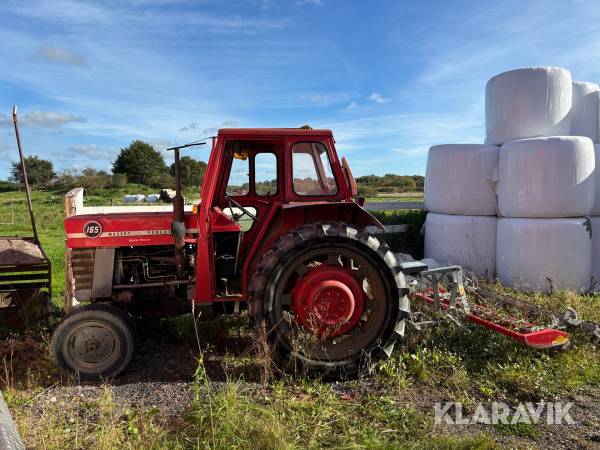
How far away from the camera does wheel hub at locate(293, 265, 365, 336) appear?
379 centimetres

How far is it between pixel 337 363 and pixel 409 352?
0.80 meters

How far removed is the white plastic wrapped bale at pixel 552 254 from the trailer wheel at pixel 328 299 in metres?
3.22

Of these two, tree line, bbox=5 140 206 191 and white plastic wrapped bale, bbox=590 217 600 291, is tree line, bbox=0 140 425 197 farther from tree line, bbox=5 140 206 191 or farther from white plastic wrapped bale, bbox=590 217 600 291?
white plastic wrapped bale, bbox=590 217 600 291

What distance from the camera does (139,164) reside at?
116ft

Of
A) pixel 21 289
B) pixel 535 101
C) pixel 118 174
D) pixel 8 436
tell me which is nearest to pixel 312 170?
pixel 8 436

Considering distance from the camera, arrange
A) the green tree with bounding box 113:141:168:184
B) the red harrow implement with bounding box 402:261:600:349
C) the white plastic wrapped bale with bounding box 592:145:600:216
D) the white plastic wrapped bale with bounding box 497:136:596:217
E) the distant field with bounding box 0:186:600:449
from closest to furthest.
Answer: the distant field with bounding box 0:186:600:449 → the red harrow implement with bounding box 402:261:600:349 → the white plastic wrapped bale with bounding box 497:136:596:217 → the white plastic wrapped bale with bounding box 592:145:600:216 → the green tree with bounding box 113:141:168:184

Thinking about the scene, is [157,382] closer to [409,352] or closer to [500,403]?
[409,352]

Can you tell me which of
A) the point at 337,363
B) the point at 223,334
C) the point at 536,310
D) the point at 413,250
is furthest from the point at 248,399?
the point at 413,250

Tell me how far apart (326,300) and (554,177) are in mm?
4000

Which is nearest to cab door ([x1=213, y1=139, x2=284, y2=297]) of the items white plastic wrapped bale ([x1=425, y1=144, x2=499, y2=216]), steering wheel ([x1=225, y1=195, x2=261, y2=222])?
steering wheel ([x1=225, y1=195, x2=261, y2=222])

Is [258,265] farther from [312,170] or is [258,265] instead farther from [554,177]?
[554,177]

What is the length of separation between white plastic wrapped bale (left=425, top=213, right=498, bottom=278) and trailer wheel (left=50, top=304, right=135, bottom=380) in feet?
16.0

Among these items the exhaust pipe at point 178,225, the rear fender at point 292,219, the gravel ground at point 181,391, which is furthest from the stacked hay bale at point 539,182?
the exhaust pipe at point 178,225

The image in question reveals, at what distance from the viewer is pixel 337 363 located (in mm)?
3695
